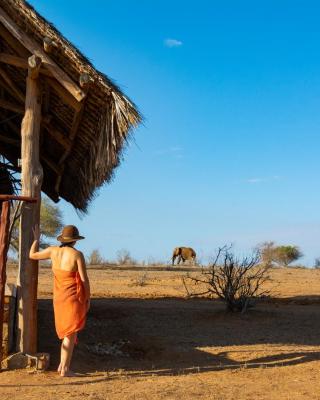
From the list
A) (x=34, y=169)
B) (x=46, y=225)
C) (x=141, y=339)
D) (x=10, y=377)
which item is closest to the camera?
(x=10, y=377)

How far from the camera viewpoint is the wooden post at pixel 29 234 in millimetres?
6258

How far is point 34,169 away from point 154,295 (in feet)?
25.7

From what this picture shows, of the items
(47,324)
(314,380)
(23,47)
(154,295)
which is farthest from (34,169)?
(154,295)

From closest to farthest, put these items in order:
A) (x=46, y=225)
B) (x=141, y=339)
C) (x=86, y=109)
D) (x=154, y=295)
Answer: (x=86, y=109) < (x=141, y=339) < (x=154, y=295) < (x=46, y=225)

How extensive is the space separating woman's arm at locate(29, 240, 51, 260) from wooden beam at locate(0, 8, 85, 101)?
5.81 feet

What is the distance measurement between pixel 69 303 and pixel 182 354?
1.98m

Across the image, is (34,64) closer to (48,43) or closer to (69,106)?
(48,43)

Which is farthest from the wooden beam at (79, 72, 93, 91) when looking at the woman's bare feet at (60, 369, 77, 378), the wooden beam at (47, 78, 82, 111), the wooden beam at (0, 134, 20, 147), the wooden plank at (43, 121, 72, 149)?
the woman's bare feet at (60, 369, 77, 378)

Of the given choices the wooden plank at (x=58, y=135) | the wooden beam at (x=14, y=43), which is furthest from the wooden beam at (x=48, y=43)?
the wooden plank at (x=58, y=135)

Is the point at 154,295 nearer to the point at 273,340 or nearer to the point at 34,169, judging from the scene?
the point at 273,340

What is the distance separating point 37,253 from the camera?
239 inches

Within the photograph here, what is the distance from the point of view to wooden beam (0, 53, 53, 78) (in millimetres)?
6617

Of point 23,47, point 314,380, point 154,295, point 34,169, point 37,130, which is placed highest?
point 23,47

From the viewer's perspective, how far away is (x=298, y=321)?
9.71m
